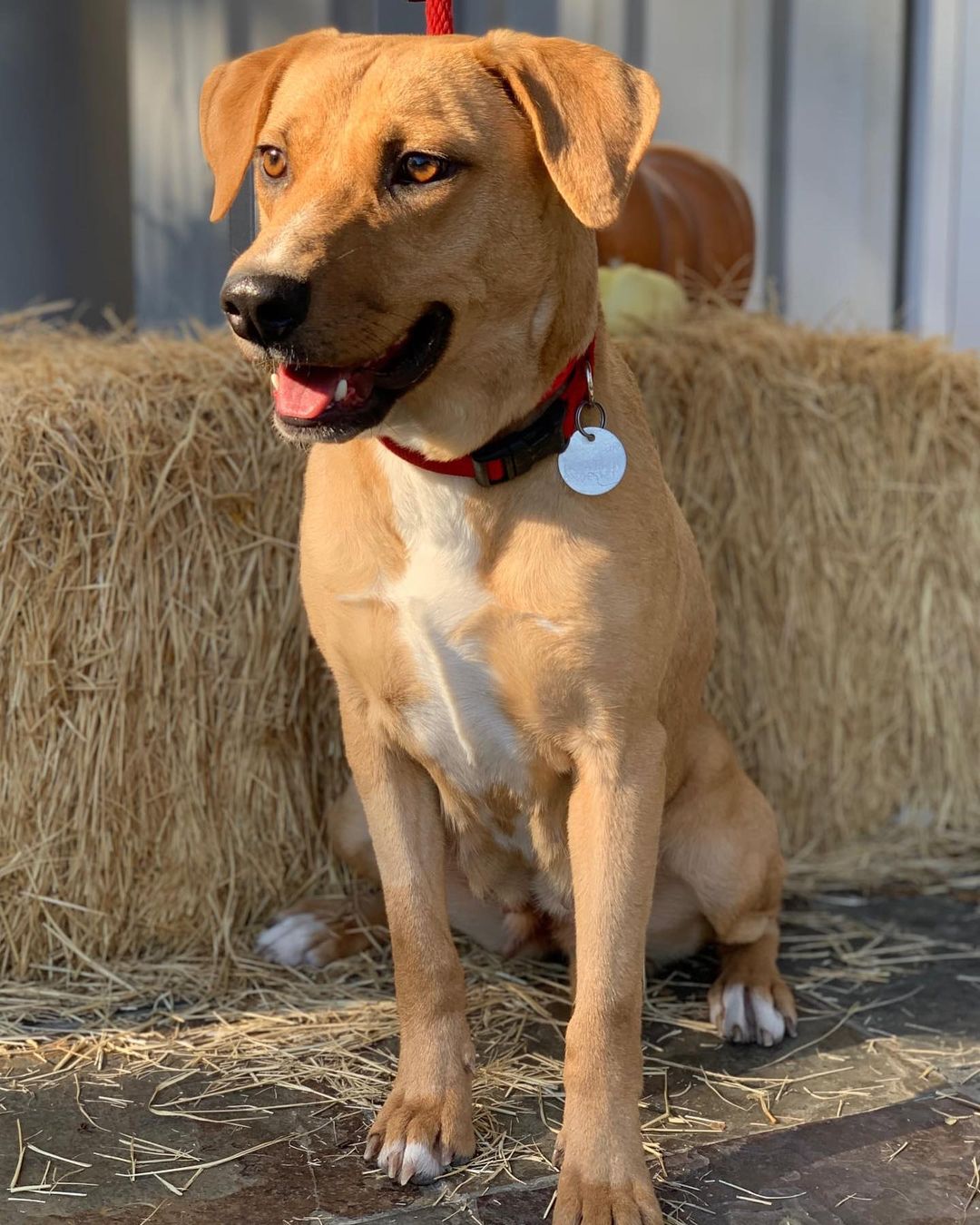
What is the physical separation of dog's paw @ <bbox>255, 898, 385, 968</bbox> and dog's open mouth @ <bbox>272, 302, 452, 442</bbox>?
1.42 m

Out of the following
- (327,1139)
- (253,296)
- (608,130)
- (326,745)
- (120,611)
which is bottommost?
(327,1139)

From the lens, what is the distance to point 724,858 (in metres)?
2.76

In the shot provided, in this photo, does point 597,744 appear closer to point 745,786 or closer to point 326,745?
point 745,786

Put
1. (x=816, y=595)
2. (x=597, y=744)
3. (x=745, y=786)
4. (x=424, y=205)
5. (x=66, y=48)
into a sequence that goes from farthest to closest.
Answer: (x=66, y=48) < (x=816, y=595) < (x=745, y=786) < (x=597, y=744) < (x=424, y=205)

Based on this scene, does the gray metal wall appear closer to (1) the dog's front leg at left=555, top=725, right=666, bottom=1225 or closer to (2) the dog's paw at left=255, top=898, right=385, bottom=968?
(2) the dog's paw at left=255, top=898, right=385, bottom=968

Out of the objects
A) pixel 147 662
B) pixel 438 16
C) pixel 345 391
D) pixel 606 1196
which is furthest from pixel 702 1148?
pixel 438 16

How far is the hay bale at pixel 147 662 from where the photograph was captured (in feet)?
9.23

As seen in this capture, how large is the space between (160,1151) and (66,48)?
11.5ft

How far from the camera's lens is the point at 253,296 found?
180 cm

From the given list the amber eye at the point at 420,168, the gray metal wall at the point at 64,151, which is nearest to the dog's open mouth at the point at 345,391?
the amber eye at the point at 420,168

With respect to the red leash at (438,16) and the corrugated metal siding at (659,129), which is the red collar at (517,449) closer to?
the red leash at (438,16)

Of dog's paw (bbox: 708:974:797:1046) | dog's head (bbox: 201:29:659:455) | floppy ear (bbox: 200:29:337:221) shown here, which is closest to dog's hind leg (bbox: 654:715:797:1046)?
dog's paw (bbox: 708:974:797:1046)

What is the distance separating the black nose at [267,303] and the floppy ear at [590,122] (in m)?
0.46

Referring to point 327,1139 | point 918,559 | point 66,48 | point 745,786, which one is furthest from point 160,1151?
point 66,48
